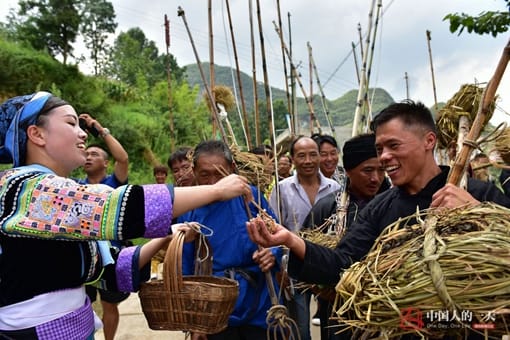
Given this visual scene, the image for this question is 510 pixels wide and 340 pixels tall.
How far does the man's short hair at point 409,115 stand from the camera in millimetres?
1779

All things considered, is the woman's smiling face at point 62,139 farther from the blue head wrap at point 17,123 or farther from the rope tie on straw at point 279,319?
the rope tie on straw at point 279,319

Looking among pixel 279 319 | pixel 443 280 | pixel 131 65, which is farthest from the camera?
pixel 131 65

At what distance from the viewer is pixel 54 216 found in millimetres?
1362

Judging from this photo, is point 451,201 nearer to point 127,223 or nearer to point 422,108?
point 422,108

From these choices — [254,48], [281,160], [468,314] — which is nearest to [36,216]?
[468,314]

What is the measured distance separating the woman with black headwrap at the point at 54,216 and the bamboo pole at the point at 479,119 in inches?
30.2

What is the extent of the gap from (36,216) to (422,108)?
4.73ft

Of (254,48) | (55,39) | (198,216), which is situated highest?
(55,39)

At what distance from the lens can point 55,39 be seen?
15.7m

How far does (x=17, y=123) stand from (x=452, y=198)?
139 centimetres

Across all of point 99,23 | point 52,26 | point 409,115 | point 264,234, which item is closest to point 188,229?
point 264,234

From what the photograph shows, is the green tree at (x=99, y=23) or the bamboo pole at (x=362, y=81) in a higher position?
the green tree at (x=99, y=23)

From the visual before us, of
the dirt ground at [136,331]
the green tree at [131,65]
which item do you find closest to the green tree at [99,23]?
the green tree at [131,65]

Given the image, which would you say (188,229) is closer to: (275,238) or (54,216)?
(275,238)
